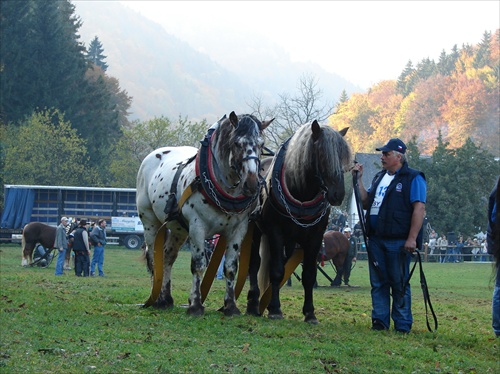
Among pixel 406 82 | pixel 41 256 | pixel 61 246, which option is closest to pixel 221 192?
pixel 61 246

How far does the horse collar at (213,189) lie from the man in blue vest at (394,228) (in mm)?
1492

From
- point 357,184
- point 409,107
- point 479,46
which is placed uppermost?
point 479,46

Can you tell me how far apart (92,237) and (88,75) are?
5418 cm

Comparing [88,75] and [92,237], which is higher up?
[88,75]

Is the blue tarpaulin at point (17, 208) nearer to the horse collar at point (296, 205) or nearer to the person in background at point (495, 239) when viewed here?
the horse collar at point (296, 205)

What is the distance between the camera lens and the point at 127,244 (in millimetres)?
47531

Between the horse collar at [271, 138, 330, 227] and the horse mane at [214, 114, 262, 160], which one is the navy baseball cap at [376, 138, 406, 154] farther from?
the horse mane at [214, 114, 262, 160]

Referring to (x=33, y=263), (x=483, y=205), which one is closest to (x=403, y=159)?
(x=33, y=263)

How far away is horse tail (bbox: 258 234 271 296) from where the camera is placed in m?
11.0

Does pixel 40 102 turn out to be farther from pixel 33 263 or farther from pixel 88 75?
pixel 33 263

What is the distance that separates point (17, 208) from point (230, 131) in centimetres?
3963

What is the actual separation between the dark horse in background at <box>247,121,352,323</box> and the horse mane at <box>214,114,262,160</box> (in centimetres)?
65

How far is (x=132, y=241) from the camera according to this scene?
157 ft

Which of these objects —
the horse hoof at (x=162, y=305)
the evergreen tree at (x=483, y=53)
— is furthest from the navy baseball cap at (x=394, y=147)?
the evergreen tree at (x=483, y=53)
